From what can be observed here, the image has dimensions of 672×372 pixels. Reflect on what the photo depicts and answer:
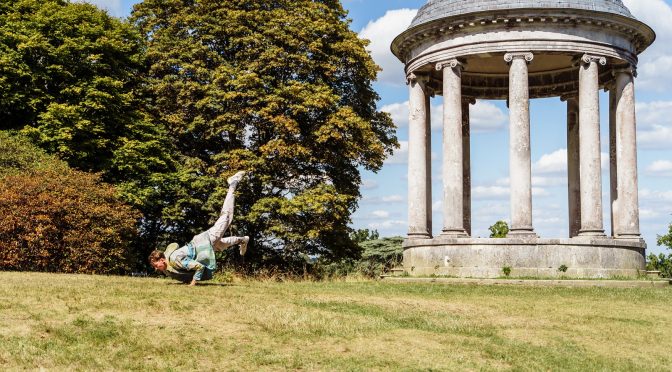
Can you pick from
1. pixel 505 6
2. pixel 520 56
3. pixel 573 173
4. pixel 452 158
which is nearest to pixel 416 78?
pixel 452 158

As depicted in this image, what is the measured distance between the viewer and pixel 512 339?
54.7ft

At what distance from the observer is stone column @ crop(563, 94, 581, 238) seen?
4219 centimetres

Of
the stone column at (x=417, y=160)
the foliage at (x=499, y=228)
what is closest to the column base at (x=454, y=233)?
the stone column at (x=417, y=160)

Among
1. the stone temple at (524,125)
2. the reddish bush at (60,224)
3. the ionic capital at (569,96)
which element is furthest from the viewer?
the ionic capital at (569,96)

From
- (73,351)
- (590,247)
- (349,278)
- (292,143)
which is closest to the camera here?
(73,351)

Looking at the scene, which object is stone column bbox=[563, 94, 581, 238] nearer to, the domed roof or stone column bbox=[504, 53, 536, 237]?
the domed roof

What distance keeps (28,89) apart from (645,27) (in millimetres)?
30590

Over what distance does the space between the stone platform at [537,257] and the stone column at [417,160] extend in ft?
10.6

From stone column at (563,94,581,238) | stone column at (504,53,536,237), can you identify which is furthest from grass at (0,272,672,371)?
stone column at (563,94,581,238)

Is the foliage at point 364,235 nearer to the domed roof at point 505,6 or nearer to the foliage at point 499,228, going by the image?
the foliage at point 499,228

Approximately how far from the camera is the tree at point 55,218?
32688 mm

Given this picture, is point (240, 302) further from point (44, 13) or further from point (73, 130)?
point (44, 13)

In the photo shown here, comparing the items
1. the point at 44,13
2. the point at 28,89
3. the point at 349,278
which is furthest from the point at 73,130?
the point at 349,278

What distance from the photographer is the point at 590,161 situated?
33.7m
